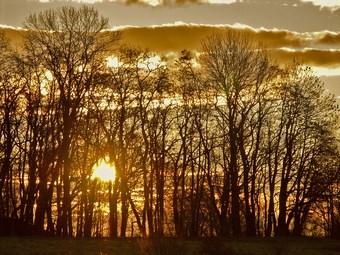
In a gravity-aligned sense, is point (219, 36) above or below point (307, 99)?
above

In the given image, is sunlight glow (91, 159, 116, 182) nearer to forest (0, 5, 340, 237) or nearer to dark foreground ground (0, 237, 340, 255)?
forest (0, 5, 340, 237)

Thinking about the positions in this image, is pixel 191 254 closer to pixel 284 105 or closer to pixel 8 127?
pixel 8 127

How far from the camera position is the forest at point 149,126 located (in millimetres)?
37656

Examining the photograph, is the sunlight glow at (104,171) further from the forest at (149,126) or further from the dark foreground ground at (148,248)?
the dark foreground ground at (148,248)

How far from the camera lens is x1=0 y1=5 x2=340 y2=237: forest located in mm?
37656

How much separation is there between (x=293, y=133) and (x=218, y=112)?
774 cm

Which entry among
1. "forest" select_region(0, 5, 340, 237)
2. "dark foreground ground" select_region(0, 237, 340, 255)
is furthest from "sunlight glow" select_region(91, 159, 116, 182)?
"dark foreground ground" select_region(0, 237, 340, 255)

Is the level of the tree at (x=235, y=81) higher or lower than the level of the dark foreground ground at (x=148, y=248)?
higher

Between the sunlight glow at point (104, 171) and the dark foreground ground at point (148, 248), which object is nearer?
the dark foreground ground at point (148, 248)

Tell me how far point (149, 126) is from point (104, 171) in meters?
5.72

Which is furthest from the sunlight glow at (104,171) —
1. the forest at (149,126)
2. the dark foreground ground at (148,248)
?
the dark foreground ground at (148,248)

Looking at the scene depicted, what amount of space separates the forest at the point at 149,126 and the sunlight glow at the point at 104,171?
690mm

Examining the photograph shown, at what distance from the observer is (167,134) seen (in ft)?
148

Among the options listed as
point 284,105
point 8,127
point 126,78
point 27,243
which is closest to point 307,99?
point 284,105
